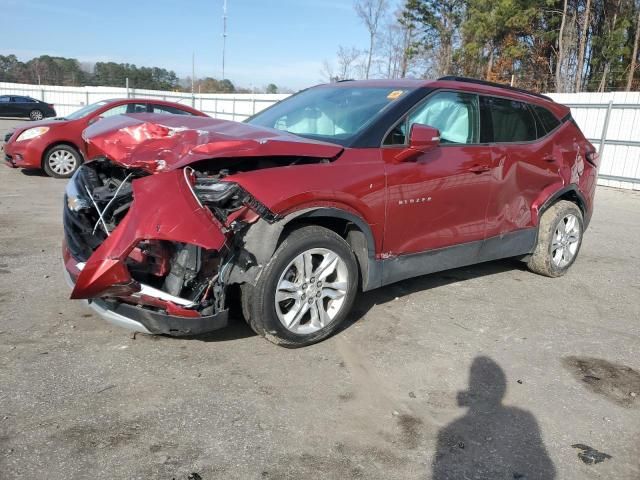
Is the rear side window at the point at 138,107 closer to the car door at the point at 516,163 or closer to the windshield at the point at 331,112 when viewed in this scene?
the windshield at the point at 331,112

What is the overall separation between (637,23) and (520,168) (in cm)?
2724

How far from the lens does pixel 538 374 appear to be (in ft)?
11.5

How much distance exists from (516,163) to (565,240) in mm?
1329

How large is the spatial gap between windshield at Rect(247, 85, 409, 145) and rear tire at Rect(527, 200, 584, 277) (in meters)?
2.22

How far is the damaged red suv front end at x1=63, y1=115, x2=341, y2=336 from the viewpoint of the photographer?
9.19 ft

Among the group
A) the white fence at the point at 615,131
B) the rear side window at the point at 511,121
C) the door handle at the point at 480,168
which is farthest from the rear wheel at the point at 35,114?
the door handle at the point at 480,168

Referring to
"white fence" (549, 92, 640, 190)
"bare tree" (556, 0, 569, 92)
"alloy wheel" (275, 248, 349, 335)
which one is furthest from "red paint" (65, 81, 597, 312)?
"bare tree" (556, 0, 569, 92)

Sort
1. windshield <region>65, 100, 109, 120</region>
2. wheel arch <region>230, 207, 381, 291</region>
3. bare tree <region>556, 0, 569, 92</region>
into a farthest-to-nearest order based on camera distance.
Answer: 1. bare tree <region>556, 0, 569, 92</region>
2. windshield <region>65, 100, 109, 120</region>
3. wheel arch <region>230, 207, 381, 291</region>

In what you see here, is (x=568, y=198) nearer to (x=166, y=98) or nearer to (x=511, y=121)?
(x=511, y=121)

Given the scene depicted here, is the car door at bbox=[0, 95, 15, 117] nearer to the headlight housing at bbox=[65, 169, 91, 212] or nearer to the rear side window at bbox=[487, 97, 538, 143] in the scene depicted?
the headlight housing at bbox=[65, 169, 91, 212]

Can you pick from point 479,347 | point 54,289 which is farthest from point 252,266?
point 54,289

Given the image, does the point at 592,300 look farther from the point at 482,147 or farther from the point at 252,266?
the point at 252,266

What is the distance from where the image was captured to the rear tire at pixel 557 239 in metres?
5.36

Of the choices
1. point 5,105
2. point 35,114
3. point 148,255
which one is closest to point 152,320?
point 148,255
